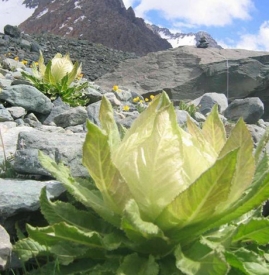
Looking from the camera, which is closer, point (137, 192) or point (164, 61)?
point (137, 192)

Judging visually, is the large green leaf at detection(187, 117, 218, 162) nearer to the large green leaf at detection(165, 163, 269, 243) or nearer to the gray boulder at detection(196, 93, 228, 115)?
the large green leaf at detection(165, 163, 269, 243)

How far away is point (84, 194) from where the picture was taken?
1.71m

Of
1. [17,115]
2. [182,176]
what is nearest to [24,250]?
[182,176]

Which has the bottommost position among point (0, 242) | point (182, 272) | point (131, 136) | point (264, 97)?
point (0, 242)

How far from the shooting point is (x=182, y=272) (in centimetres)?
151

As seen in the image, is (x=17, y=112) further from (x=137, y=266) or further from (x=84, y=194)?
(x=137, y=266)

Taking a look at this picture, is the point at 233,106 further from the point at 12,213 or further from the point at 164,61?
the point at 12,213

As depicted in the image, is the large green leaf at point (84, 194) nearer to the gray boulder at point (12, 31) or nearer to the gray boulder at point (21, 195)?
the gray boulder at point (21, 195)

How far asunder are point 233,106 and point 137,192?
7276mm

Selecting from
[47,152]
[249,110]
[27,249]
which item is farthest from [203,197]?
[249,110]

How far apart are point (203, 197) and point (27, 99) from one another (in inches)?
167

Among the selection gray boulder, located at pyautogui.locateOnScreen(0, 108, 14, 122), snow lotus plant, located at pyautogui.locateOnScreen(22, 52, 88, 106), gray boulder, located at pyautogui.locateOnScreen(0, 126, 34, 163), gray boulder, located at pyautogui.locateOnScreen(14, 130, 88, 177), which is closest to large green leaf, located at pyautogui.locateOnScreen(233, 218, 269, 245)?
gray boulder, located at pyautogui.locateOnScreen(14, 130, 88, 177)

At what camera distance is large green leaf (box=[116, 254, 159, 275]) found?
1506mm

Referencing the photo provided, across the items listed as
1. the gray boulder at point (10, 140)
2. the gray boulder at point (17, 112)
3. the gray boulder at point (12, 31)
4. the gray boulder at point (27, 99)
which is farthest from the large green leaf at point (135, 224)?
the gray boulder at point (12, 31)
